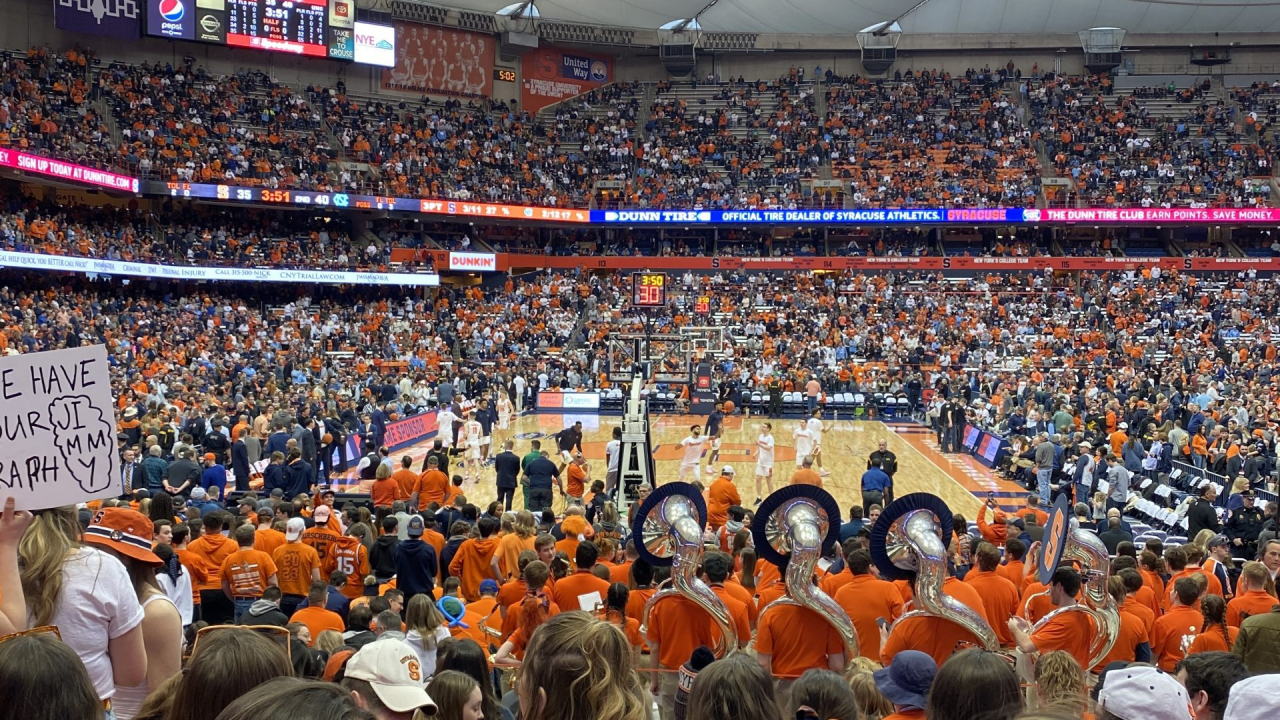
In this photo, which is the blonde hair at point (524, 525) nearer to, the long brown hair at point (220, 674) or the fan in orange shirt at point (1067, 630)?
the fan in orange shirt at point (1067, 630)

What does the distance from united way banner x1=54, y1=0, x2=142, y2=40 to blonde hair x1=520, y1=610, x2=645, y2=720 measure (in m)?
42.9

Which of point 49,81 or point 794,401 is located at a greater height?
point 49,81

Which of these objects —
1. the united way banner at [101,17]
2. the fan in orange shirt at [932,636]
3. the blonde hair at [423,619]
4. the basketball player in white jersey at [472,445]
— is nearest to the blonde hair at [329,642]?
the blonde hair at [423,619]

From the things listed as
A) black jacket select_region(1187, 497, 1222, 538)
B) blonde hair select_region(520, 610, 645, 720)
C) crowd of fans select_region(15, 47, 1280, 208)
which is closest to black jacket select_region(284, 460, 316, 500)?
black jacket select_region(1187, 497, 1222, 538)

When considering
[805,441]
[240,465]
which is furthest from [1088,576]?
[240,465]

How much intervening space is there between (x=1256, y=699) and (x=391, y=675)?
8.46 ft

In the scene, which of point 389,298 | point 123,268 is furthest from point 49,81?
point 389,298

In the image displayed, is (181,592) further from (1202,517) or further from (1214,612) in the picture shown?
(1202,517)

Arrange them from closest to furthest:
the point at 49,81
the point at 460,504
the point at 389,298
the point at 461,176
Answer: the point at 460,504 → the point at 49,81 → the point at 389,298 → the point at 461,176

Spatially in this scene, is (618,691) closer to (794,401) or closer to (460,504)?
(460,504)

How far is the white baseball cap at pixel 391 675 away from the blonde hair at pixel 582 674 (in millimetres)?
370

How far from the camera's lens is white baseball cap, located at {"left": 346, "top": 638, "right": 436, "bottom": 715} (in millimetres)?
3176

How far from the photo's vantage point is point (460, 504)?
1273cm

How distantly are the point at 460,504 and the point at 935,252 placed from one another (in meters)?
38.7
